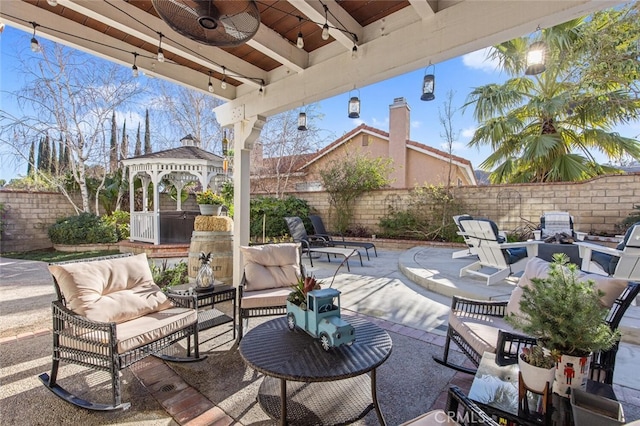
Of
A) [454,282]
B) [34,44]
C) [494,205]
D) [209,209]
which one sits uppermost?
[34,44]

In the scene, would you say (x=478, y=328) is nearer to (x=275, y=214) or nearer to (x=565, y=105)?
(x=565, y=105)

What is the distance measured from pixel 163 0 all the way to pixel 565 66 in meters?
9.68

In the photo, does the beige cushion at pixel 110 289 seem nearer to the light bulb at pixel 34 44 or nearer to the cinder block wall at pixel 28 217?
the light bulb at pixel 34 44

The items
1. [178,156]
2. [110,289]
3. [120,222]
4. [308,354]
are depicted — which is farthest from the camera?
[120,222]

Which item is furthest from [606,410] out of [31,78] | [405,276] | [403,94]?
[403,94]

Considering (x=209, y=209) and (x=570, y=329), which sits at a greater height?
(x=209, y=209)

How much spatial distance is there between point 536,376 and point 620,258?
12.5 ft

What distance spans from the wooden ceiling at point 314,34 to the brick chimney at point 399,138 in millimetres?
10420

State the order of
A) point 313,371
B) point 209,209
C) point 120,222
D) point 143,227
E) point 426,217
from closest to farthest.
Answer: point 313,371, point 209,209, point 143,227, point 426,217, point 120,222

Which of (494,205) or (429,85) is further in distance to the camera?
(494,205)

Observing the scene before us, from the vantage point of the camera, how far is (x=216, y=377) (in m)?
2.35

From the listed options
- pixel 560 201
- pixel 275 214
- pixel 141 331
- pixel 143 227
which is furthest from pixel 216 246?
pixel 560 201

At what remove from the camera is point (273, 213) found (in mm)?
10609

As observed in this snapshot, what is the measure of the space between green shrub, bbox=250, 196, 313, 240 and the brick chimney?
4.99 m
